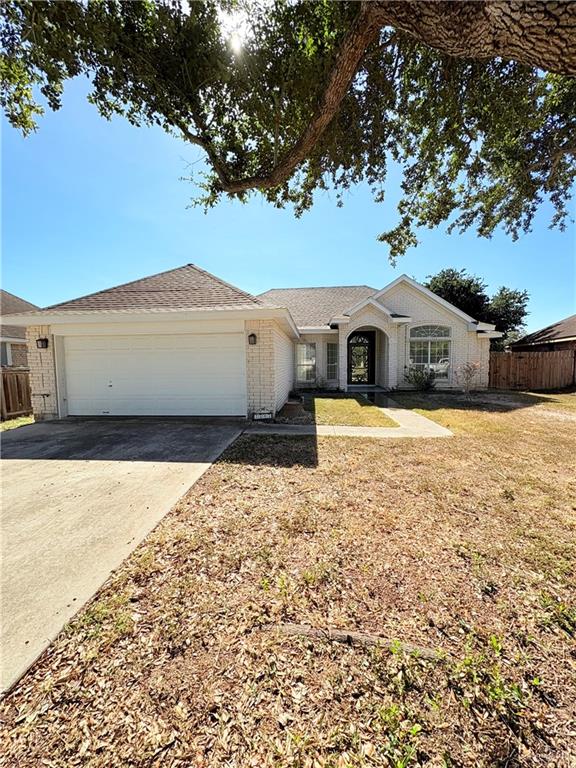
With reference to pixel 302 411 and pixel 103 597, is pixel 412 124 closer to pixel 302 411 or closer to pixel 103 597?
pixel 302 411

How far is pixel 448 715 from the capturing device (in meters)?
1.65

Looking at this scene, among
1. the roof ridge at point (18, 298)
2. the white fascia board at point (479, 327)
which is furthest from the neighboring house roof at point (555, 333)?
the roof ridge at point (18, 298)

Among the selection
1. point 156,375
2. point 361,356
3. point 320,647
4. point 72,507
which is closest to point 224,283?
point 156,375

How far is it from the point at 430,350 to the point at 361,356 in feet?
50.3

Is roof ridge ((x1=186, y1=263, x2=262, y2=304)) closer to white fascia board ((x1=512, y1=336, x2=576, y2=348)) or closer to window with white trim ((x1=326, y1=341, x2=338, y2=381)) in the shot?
window with white trim ((x1=326, y1=341, x2=338, y2=381))

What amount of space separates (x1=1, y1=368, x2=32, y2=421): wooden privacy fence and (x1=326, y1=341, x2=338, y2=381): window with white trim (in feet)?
40.7

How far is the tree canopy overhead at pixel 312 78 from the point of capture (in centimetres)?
330

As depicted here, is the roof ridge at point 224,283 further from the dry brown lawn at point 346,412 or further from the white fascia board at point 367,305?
the white fascia board at point 367,305

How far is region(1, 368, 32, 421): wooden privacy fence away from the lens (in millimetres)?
10062

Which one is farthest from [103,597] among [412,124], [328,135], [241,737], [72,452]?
[412,124]

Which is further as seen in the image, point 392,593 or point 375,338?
point 375,338

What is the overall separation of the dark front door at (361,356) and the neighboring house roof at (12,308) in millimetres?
18098

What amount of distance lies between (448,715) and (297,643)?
2.91 ft

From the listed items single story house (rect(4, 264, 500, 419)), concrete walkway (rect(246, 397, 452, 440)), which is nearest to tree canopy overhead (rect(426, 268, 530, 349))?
concrete walkway (rect(246, 397, 452, 440))
